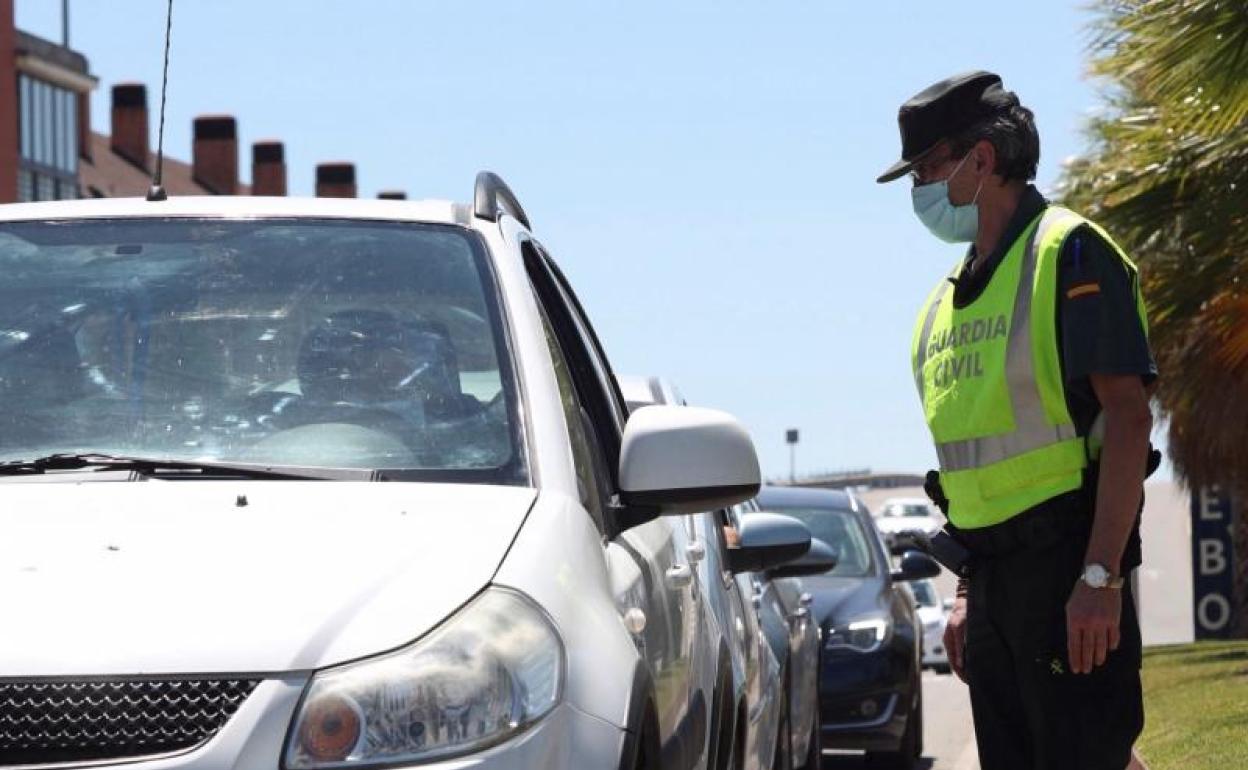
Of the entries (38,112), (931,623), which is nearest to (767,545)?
(931,623)

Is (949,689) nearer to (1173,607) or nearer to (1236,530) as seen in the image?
(1236,530)

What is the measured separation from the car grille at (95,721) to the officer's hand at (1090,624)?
6.77 ft

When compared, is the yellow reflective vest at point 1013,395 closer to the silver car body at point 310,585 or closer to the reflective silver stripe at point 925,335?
the reflective silver stripe at point 925,335

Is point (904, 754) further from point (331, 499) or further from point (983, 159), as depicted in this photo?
point (331, 499)

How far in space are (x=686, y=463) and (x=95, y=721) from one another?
1.33 m

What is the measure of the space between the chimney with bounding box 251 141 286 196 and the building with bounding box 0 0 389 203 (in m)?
0.03

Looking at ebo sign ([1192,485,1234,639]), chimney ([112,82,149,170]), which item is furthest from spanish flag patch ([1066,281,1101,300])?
chimney ([112,82,149,170])

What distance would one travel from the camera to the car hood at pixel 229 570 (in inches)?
135

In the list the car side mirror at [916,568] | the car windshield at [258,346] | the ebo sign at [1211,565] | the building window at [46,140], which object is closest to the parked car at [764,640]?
the car windshield at [258,346]

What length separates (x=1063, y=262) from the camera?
5.18 metres

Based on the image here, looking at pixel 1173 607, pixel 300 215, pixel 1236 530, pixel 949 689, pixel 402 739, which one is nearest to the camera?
pixel 402 739

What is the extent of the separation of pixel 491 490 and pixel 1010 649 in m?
1.49

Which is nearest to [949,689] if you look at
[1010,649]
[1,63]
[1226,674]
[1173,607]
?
[1226,674]

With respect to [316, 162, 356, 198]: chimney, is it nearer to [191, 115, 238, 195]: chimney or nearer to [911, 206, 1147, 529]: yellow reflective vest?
[191, 115, 238, 195]: chimney
